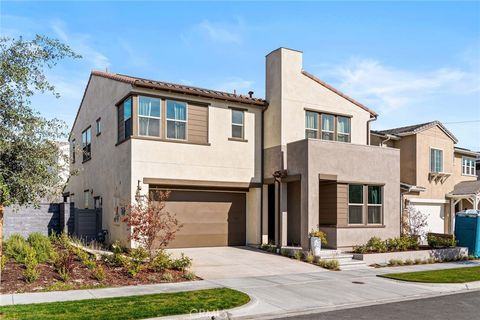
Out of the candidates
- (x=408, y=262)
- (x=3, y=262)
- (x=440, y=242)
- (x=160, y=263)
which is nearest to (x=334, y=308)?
(x=160, y=263)

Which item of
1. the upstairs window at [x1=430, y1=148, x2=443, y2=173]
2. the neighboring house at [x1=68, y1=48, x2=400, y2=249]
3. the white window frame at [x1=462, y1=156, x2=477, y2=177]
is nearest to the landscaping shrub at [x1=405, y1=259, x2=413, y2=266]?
the neighboring house at [x1=68, y1=48, x2=400, y2=249]

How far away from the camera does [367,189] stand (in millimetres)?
20094

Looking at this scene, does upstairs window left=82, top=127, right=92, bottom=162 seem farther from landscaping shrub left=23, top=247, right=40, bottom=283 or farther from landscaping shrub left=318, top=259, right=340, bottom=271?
landscaping shrub left=318, top=259, right=340, bottom=271

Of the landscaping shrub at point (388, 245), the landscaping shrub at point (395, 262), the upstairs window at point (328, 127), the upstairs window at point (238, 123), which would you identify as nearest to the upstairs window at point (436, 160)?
the landscaping shrub at point (388, 245)

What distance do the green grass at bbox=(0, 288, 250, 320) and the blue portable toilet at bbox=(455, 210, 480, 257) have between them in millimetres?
14460

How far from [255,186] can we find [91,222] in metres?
7.63

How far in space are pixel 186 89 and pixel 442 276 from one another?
11.7m

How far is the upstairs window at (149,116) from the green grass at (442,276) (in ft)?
33.4

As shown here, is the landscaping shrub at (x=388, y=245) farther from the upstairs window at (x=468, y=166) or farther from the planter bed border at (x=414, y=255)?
the upstairs window at (x=468, y=166)

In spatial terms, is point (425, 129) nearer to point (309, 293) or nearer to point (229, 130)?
point (229, 130)

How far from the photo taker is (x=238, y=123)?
2052 cm

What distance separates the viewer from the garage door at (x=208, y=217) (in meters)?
19.3

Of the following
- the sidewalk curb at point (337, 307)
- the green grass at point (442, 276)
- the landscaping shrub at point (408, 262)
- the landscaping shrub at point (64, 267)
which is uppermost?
the landscaping shrub at point (64, 267)

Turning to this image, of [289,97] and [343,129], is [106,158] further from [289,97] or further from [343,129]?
[343,129]
